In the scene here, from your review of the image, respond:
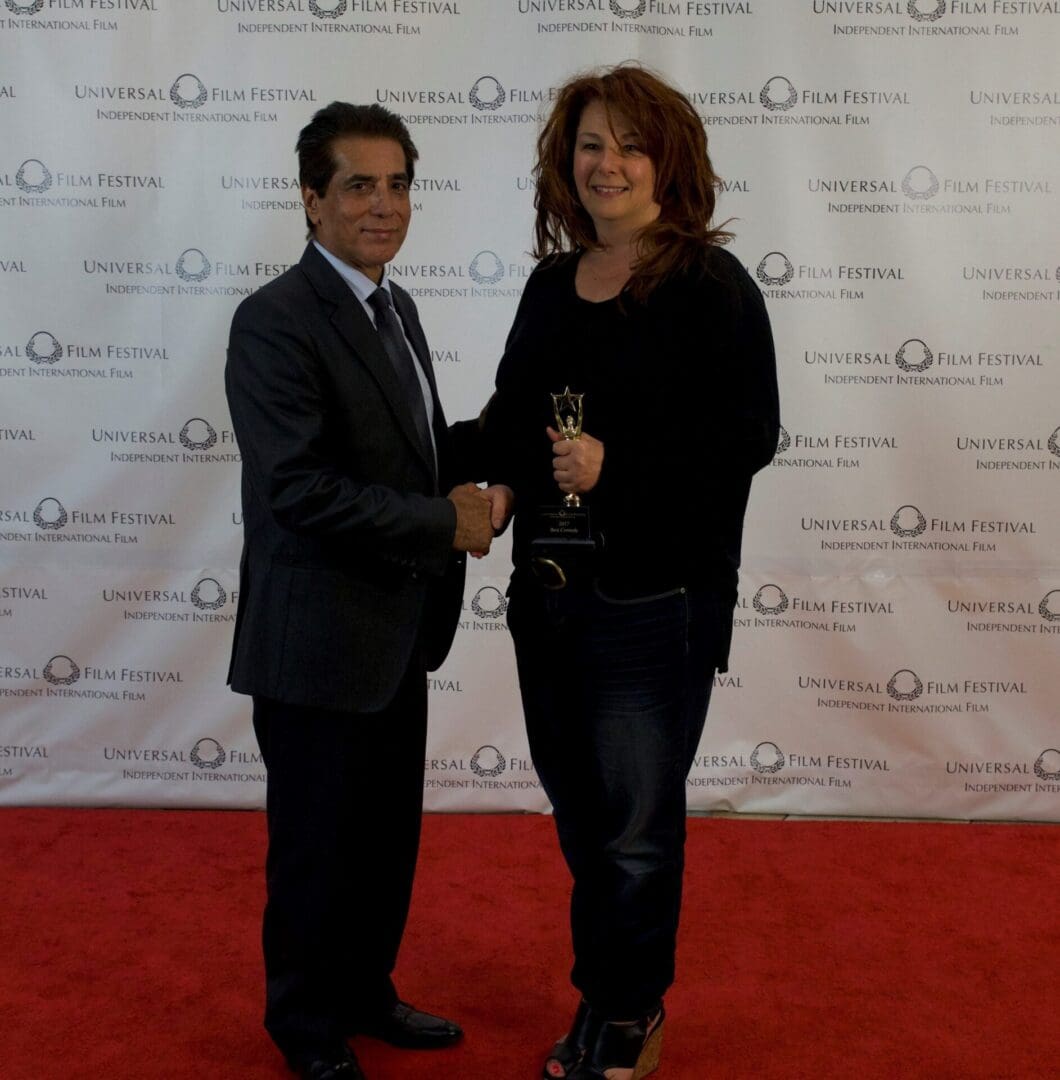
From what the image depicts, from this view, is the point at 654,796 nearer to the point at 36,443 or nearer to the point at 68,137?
the point at 36,443

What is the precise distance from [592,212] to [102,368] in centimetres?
210

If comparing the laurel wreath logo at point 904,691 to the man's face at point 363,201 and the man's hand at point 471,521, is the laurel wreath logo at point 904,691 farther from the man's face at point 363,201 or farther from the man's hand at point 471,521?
the man's face at point 363,201

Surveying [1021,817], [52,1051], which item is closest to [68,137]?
[52,1051]

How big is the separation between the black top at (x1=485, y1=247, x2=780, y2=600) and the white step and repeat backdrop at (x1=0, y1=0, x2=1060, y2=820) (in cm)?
163

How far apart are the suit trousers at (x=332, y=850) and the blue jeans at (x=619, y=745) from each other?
11.2 inches

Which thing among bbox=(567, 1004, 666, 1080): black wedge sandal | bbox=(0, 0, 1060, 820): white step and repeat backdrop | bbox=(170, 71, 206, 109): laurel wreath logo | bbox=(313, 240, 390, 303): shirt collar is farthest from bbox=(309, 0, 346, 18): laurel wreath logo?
bbox=(567, 1004, 666, 1080): black wedge sandal

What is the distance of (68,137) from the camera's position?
389cm

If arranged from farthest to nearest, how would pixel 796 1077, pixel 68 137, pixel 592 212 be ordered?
pixel 68 137
pixel 796 1077
pixel 592 212

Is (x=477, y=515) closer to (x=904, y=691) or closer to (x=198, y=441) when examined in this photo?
(x=198, y=441)

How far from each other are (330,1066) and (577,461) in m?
1.21

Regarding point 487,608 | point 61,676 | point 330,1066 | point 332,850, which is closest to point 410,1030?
point 330,1066

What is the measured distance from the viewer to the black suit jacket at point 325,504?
7.65 ft

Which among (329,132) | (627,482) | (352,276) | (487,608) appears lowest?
(487,608)

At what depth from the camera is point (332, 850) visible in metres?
2.51
